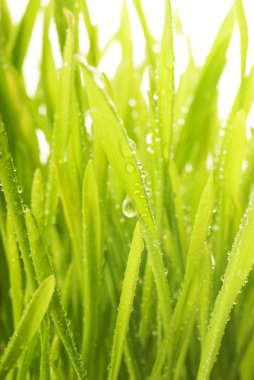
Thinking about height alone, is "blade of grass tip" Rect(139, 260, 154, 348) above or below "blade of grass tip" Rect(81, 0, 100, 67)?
below

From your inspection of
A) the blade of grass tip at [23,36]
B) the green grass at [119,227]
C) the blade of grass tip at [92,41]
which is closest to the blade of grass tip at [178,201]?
the green grass at [119,227]

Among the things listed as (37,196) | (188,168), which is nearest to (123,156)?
(37,196)

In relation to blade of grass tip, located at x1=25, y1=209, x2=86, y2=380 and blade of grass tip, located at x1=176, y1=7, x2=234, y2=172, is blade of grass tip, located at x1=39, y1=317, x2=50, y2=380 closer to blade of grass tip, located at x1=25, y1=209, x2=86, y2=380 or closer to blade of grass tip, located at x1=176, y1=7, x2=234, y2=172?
blade of grass tip, located at x1=25, y1=209, x2=86, y2=380

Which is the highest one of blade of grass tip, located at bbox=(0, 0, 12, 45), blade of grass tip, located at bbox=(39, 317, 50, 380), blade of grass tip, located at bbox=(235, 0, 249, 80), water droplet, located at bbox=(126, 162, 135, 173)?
blade of grass tip, located at bbox=(0, 0, 12, 45)

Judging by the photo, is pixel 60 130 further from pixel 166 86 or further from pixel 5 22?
pixel 5 22

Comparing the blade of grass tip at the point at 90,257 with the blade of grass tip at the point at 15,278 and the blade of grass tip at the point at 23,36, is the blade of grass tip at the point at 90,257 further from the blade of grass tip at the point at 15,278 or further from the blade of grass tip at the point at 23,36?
the blade of grass tip at the point at 23,36

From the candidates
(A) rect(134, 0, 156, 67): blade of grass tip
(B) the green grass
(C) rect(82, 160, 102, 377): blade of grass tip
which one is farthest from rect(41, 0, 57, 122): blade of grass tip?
(C) rect(82, 160, 102, 377): blade of grass tip

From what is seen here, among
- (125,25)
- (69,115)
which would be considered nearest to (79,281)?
(69,115)
